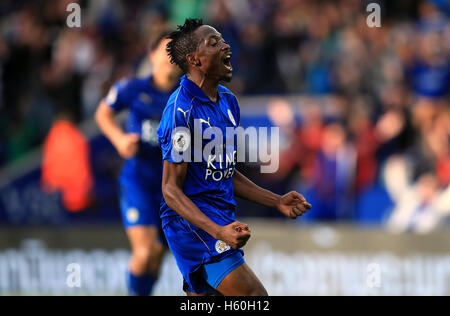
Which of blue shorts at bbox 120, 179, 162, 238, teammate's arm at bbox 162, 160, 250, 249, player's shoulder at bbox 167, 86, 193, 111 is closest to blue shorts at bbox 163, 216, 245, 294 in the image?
teammate's arm at bbox 162, 160, 250, 249

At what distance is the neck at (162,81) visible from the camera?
7.80m

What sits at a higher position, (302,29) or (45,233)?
(302,29)

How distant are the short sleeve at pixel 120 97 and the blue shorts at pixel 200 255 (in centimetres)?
298

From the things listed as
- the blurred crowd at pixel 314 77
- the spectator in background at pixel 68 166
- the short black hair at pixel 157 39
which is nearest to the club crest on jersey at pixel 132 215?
the short black hair at pixel 157 39

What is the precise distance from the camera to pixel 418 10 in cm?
1241

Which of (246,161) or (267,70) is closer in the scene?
(246,161)

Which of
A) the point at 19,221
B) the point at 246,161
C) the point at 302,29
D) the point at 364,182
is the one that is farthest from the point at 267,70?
the point at 19,221

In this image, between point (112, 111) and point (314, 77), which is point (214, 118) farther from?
point (314, 77)

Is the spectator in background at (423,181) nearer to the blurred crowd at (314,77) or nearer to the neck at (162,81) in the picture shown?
the blurred crowd at (314,77)

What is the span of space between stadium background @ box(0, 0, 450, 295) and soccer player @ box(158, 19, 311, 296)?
4327 mm

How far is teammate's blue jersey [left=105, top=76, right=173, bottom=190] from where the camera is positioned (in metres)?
7.79

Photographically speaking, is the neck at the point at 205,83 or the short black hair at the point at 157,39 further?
the short black hair at the point at 157,39

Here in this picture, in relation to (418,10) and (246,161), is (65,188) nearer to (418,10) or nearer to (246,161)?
(246,161)

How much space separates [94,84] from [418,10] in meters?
5.25
